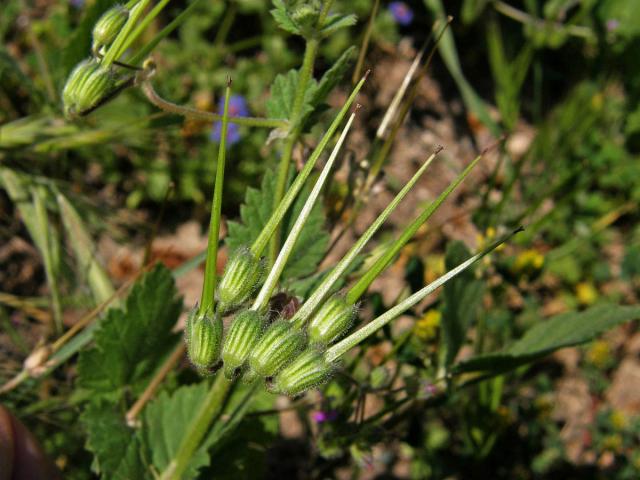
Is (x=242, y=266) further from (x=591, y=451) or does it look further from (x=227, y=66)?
(x=227, y=66)

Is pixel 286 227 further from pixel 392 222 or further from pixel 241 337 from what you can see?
A: pixel 392 222

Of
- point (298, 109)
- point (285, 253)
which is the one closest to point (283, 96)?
point (298, 109)

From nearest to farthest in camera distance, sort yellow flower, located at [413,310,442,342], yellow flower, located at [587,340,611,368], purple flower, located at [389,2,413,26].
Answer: yellow flower, located at [413,310,442,342], yellow flower, located at [587,340,611,368], purple flower, located at [389,2,413,26]

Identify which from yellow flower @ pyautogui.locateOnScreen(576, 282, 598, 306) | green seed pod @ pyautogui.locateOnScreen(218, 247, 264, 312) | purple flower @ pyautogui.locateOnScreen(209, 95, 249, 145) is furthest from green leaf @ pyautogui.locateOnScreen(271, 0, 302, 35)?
yellow flower @ pyautogui.locateOnScreen(576, 282, 598, 306)

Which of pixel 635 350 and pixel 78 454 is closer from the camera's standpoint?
pixel 78 454

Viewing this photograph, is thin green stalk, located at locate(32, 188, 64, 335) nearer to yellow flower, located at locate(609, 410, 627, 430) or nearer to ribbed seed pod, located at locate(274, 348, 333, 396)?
ribbed seed pod, located at locate(274, 348, 333, 396)

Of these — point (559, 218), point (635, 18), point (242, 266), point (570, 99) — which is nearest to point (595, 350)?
point (559, 218)
